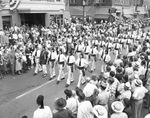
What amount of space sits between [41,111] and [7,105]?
3829mm

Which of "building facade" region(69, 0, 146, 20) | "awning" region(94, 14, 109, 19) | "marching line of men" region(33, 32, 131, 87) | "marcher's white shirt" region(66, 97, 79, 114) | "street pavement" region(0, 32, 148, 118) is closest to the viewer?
"marcher's white shirt" region(66, 97, 79, 114)

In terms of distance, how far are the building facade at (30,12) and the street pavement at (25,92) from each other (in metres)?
10.2

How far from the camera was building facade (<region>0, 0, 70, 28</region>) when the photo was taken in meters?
19.0

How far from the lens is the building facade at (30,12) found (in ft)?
62.3

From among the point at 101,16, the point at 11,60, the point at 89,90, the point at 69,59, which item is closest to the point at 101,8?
the point at 101,16

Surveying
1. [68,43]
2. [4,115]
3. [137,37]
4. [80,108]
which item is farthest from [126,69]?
[137,37]

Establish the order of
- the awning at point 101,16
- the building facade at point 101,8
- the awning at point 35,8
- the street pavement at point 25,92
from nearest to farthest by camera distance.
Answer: the street pavement at point 25,92 → the awning at point 35,8 → the building facade at point 101,8 → the awning at point 101,16

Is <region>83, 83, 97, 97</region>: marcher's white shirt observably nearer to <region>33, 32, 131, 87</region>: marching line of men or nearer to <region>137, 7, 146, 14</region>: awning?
<region>33, 32, 131, 87</region>: marching line of men

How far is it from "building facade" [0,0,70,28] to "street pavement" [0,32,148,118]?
10204 mm

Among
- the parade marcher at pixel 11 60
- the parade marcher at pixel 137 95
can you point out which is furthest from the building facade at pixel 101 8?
the parade marcher at pixel 137 95

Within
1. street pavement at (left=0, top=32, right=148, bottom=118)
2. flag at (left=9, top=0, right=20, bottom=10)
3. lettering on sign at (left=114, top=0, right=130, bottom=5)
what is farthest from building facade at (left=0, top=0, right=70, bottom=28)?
lettering on sign at (left=114, top=0, right=130, bottom=5)

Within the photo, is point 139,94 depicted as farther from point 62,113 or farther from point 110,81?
point 62,113

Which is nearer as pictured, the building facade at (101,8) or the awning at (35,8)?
the awning at (35,8)

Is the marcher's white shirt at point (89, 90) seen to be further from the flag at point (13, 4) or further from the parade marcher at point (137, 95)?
the flag at point (13, 4)
